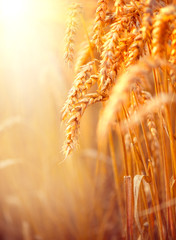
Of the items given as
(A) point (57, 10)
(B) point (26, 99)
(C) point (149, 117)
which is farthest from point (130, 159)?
(B) point (26, 99)

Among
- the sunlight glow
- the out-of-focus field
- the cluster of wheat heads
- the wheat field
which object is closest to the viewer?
the cluster of wheat heads

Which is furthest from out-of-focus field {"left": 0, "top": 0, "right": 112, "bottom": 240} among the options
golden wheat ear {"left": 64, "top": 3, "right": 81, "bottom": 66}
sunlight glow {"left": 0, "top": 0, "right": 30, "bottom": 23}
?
golden wheat ear {"left": 64, "top": 3, "right": 81, "bottom": 66}

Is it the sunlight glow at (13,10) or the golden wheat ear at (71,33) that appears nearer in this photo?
the golden wheat ear at (71,33)

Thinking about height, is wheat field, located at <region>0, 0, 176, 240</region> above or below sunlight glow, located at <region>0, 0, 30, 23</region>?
below

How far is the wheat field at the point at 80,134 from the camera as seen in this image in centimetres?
86

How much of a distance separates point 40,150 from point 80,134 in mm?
298

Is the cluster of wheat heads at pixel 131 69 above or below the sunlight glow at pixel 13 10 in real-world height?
below

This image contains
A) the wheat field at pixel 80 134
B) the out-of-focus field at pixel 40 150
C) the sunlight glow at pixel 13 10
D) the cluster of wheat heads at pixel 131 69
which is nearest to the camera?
the cluster of wheat heads at pixel 131 69

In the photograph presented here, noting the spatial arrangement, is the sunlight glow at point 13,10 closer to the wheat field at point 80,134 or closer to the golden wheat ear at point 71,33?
the wheat field at point 80,134

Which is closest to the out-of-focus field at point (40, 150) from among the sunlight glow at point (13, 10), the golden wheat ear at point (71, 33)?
the sunlight glow at point (13, 10)

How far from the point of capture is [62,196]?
2.05 meters

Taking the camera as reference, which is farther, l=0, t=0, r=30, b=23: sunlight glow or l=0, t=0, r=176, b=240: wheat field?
l=0, t=0, r=30, b=23: sunlight glow

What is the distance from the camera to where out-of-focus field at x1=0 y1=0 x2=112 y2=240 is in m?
1.85

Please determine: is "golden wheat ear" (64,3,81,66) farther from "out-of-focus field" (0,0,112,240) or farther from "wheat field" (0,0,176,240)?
"out-of-focus field" (0,0,112,240)
